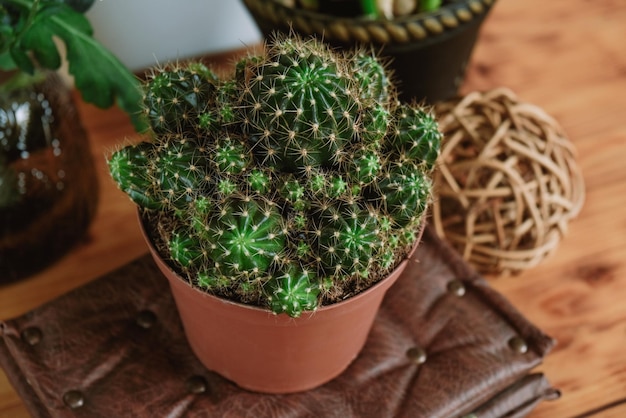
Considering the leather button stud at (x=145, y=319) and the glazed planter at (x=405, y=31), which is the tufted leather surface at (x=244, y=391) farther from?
the glazed planter at (x=405, y=31)

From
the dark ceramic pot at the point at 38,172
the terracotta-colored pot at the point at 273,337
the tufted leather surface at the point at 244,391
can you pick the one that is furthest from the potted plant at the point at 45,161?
the terracotta-colored pot at the point at 273,337

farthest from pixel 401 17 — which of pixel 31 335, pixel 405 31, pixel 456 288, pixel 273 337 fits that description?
pixel 31 335

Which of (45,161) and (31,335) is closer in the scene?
(31,335)

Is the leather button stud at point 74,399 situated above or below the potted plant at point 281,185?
below

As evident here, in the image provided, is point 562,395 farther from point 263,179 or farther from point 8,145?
point 8,145

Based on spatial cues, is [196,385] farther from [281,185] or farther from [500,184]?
[500,184]
